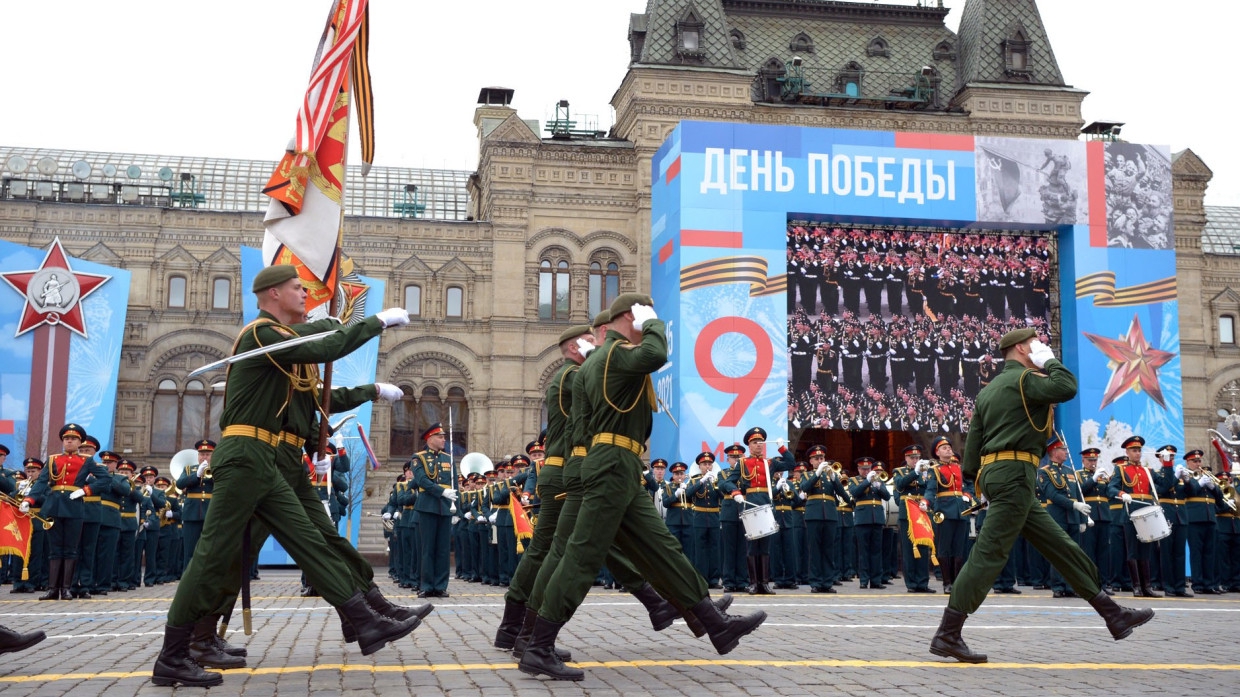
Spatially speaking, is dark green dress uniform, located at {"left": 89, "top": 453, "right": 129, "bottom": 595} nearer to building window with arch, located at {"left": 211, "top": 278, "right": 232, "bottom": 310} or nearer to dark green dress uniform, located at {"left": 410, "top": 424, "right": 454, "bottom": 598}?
dark green dress uniform, located at {"left": 410, "top": 424, "right": 454, "bottom": 598}

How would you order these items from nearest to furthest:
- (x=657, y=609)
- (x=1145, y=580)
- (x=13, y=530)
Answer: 1. (x=657, y=609)
2. (x=13, y=530)
3. (x=1145, y=580)

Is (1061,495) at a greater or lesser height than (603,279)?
lesser

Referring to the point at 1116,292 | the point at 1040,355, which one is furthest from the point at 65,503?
the point at 1116,292

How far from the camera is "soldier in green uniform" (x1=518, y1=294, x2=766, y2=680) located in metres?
7.44

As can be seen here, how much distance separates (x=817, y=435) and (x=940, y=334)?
7227 millimetres

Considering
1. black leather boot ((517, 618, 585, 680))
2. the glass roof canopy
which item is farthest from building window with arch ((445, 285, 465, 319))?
black leather boot ((517, 618, 585, 680))

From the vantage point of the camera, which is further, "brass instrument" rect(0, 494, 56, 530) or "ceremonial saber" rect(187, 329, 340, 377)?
"brass instrument" rect(0, 494, 56, 530)

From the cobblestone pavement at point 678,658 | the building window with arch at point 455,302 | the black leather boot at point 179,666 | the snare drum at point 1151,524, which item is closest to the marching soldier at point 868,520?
the snare drum at point 1151,524

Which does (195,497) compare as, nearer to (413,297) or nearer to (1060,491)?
(1060,491)

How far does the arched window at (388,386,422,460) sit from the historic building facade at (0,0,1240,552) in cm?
7

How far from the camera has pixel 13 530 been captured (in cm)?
1658

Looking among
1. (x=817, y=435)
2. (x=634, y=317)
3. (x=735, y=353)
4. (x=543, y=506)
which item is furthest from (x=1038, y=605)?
(x=817, y=435)

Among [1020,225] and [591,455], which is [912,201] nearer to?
[1020,225]

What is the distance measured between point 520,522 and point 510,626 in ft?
33.1
